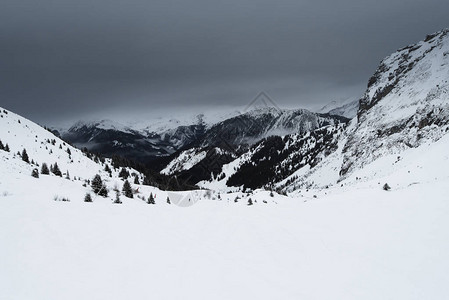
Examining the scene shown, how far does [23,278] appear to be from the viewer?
15.3 feet

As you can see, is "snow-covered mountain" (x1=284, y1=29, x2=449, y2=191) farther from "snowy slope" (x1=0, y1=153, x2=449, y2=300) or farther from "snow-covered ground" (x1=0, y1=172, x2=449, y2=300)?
"snow-covered ground" (x1=0, y1=172, x2=449, y2=300)

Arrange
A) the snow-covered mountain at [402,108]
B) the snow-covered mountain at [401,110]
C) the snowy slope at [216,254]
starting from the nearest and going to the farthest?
the snowy slope at [216,254] → the snow-covered mountain at [401,110] → the snow-covered mountain at [402,108]

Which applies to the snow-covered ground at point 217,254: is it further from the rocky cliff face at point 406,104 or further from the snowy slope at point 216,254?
the rocky cliff face at point 406,104

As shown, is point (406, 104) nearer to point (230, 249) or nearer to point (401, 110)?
point (401, 110)

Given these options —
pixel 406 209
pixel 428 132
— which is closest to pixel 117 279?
pixel 406 209

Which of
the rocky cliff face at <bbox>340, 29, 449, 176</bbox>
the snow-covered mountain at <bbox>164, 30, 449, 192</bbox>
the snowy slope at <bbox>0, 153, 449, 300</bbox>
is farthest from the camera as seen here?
the rocky cliff face at <bbox>340, 29, 449, 176</bbox>

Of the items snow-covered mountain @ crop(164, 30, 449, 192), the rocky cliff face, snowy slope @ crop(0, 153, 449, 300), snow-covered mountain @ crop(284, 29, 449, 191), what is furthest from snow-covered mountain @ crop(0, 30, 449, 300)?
the rocky cliff face

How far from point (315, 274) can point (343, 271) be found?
78 cm

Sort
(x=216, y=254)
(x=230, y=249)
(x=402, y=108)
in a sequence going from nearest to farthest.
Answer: (x=216, y=254)
(x=230, y=249)
(x=402, y=108)

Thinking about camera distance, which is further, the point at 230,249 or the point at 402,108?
the point at 402,108

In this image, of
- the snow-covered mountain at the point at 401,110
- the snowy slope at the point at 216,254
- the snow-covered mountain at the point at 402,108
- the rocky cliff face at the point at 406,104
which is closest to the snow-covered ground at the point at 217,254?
the snowy slope at the point at 216,254

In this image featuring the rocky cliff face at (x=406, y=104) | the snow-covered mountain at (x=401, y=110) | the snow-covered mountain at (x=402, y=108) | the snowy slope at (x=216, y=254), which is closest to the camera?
the snowy slope at (x=216, y=254)

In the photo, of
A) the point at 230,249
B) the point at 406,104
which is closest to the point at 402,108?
the point at 406,104

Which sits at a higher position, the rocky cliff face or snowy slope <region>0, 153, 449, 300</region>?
the rocky cliff face
